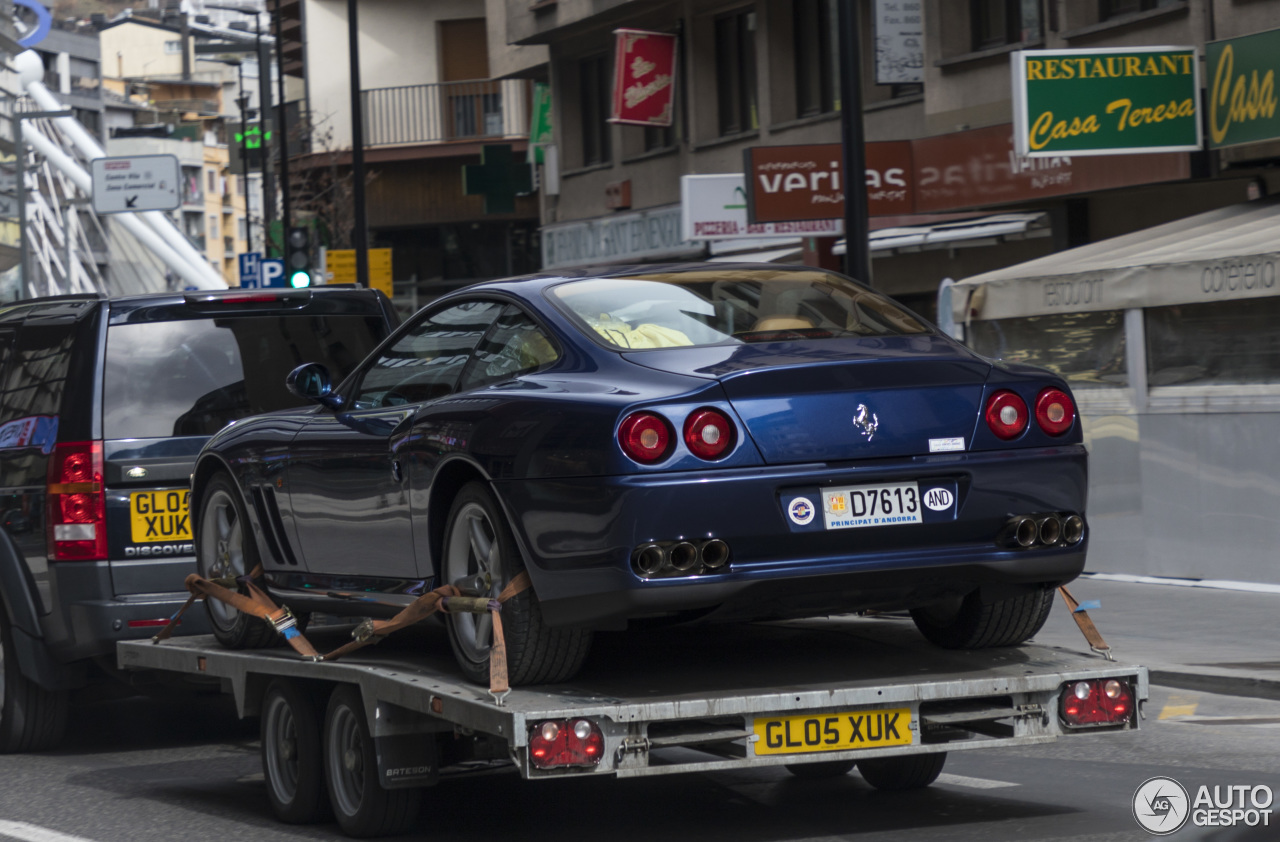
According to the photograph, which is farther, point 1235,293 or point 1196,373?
point 1196,373

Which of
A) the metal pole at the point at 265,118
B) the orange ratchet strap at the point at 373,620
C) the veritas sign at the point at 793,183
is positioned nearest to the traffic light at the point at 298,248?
the veritas sign at the point at 793,183

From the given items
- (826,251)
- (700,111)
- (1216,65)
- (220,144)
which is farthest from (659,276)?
(220,144)

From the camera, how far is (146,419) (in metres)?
9.12

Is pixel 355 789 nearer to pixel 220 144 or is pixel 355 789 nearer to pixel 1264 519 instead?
pixel 1264 519

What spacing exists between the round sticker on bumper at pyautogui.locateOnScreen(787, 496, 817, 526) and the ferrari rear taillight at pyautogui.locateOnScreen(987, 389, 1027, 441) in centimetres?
65

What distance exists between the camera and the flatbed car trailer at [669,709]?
19.4ft

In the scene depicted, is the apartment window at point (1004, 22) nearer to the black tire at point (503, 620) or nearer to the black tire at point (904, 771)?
the black tire at point (904, 771)

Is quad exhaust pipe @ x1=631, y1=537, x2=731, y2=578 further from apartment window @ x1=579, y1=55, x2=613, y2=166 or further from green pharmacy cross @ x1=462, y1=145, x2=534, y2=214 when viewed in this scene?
green pharmacy cross @ x1=462, y1=145, x2=534, y2=214

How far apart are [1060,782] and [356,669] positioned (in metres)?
2.77

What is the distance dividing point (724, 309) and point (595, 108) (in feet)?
86.3

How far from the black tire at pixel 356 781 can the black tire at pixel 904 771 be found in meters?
1.76

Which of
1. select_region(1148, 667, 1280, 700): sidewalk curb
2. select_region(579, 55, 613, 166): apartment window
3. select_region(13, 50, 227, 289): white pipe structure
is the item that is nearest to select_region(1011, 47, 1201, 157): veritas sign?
select_region(1148, 667, 1280, 700): sidewalk curb

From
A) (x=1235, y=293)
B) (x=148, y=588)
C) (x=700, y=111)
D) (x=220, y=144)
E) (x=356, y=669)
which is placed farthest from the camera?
(x=220, y=144)

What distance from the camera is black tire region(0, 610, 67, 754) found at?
938cm
